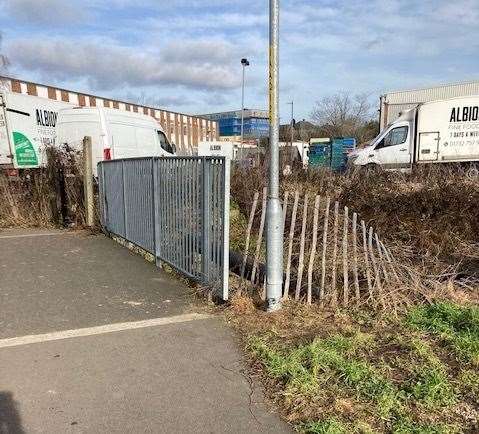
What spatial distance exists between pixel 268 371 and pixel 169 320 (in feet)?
4.99

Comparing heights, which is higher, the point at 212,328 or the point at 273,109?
the point at 273,109

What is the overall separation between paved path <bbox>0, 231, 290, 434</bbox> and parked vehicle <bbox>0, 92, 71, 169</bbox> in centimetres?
842

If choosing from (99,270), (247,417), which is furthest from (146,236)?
(247,417)

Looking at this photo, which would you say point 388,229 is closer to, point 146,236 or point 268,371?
point 146,236

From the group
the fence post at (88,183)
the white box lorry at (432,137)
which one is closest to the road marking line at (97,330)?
the fence post at (88,183)

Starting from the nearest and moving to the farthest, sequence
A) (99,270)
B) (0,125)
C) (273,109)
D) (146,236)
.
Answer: (273,109), (99,270), (146,236), (0,125)

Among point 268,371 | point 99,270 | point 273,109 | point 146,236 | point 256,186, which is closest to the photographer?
point 268,371

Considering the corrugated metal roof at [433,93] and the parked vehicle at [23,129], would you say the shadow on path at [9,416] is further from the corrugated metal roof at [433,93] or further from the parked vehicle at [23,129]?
the corrugated metal roof at [433,93]

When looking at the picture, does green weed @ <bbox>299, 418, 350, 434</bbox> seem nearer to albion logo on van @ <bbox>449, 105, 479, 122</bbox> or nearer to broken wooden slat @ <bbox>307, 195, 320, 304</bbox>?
broken wooden slat @ <bbox>307, 195, 320, 304</bbox>

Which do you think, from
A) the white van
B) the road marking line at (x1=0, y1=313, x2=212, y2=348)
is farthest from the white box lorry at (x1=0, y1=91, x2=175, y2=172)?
the road marking line at (x1=0, y1=313, x2=212, y2=348)

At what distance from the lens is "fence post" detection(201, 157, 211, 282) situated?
17.1 feet

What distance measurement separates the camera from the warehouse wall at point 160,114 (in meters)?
18.8

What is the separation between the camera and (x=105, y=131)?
12.9 meters

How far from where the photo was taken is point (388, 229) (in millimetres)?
7301
